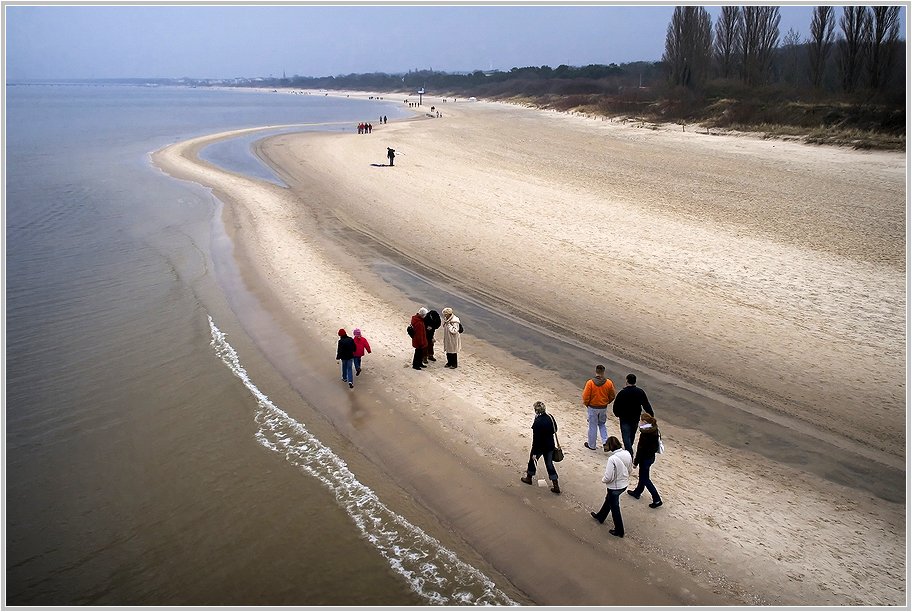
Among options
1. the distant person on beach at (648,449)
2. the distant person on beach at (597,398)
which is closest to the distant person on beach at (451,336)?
the distant person on beach at (597,398)

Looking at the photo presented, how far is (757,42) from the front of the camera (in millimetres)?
57750

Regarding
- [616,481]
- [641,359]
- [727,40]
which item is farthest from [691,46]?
[616,481]

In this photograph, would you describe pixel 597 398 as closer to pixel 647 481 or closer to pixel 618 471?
pixel 647 481

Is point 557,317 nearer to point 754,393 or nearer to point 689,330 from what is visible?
point 689,330

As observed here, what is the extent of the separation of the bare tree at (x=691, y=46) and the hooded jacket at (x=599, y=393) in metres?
60.4

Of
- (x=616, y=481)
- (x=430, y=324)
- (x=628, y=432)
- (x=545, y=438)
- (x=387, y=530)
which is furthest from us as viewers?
(x=430, y=324)

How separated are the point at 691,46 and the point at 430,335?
201ft

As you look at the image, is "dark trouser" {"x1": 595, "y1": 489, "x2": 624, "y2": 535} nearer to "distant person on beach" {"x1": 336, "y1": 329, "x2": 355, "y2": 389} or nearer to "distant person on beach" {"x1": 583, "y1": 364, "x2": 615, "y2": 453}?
"distant person on beach" {"x1": 583, "y1": 364, "x2": 615, "y2": 453}

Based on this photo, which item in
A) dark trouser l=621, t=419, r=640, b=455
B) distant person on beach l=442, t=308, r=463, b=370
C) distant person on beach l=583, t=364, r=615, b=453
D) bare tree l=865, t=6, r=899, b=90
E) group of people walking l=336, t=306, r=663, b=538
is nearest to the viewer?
group of people walking l=336, t=306, r=663, b=538

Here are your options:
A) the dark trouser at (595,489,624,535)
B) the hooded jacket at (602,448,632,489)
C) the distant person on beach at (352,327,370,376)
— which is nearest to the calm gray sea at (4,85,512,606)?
the distant person on beach at (352,327,370,376)

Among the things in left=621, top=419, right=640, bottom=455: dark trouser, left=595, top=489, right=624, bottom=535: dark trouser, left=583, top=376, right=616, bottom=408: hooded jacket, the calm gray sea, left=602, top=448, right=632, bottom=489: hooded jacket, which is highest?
left=583, top=376, right=616, bottom=408: hooded jacket

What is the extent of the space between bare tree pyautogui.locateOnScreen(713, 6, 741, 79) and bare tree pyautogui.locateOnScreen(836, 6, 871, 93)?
1618 centimetres

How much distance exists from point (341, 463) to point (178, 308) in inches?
339

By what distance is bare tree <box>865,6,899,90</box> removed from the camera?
40438 millimetres
